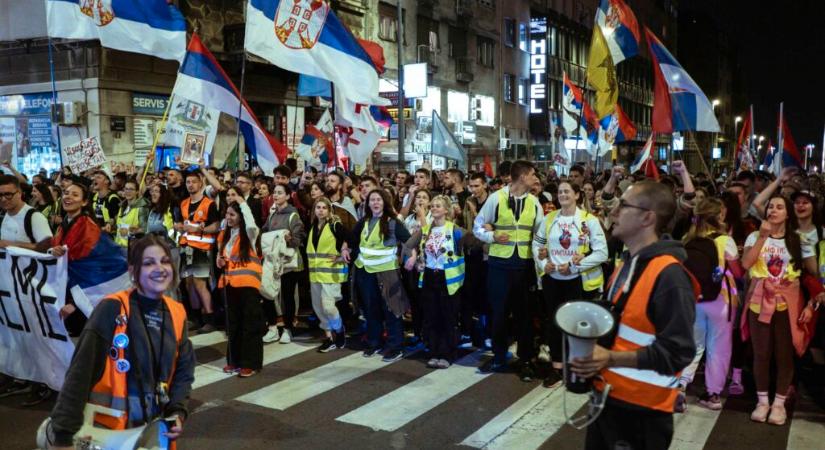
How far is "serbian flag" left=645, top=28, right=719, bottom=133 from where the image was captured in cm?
1270

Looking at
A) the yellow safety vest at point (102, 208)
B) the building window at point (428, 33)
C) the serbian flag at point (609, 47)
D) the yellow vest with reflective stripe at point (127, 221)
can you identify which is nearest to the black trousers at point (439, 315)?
the yellow vest with reflective stripe at point (127, 221)

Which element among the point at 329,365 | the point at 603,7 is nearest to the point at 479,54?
the point at 603,7

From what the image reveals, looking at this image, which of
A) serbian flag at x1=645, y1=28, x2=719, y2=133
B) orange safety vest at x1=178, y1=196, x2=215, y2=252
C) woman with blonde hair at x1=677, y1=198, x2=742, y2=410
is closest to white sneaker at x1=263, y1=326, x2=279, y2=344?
orange safety vest at x1=178, y1=196, x2=215, y2=252

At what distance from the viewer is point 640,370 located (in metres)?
3.18

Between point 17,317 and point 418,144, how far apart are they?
17.1m

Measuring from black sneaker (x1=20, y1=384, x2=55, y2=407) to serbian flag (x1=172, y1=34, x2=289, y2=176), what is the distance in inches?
160

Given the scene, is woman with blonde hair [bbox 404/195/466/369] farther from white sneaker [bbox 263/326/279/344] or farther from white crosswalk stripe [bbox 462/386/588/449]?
white sneaker [bbox 263/326/279/344]

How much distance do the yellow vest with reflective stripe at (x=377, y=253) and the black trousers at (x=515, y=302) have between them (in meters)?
1.28

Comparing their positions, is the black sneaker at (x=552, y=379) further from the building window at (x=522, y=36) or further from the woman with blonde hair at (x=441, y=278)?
the building window at (x=522, y=36)

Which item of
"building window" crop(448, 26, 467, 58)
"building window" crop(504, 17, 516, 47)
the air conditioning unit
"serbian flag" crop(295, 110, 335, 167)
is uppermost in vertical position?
"building window" crop(504, 17, 516, 47)

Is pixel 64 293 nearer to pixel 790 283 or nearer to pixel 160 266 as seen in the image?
pixel 160 266

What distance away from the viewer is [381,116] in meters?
18.6

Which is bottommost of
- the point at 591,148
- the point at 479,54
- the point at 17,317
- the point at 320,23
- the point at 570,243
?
the point at 17,317

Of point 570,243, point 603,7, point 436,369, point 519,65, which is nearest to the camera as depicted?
point 570,243
